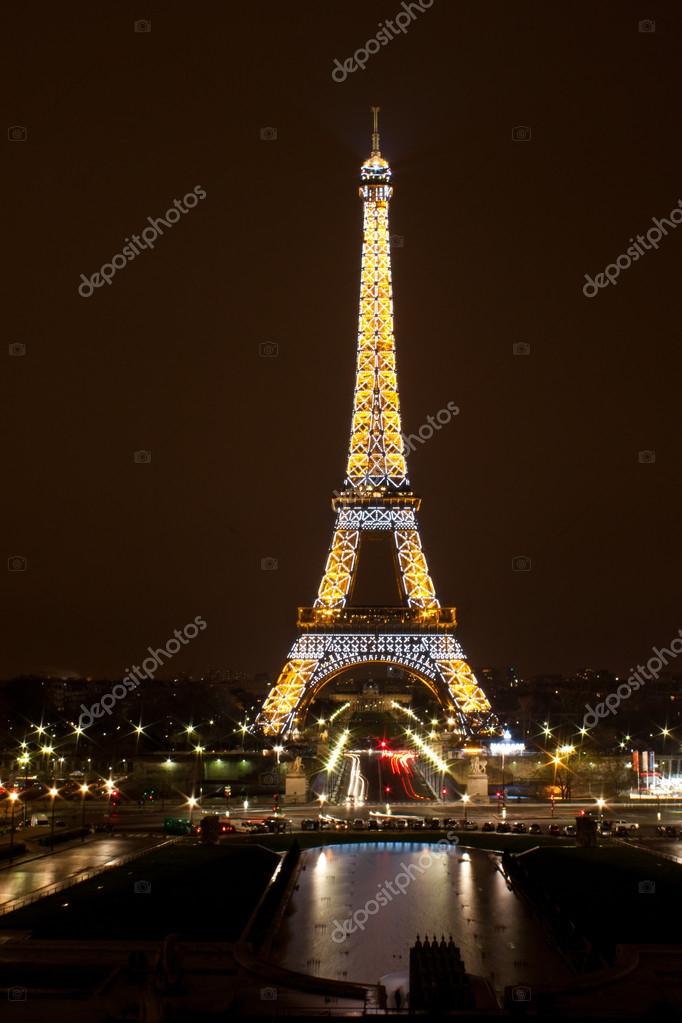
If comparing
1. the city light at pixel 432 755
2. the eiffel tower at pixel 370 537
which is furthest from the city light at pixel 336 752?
the eiffel tower at pixel 370 537

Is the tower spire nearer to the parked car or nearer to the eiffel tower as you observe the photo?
the eiffel tower

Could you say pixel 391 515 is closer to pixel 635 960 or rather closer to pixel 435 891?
pixel 435 891

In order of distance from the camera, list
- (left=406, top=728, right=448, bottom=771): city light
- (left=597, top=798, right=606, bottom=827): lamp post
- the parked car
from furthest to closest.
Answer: (left=406, top=728, right=448, bottom=771): city light, (left=597, top=798, right=606, bottom=827): lamp post, the parked car

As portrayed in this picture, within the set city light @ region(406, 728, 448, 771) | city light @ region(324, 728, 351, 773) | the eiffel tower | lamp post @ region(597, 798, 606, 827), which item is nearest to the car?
lamp post @ region(597, 798, 606, 827)

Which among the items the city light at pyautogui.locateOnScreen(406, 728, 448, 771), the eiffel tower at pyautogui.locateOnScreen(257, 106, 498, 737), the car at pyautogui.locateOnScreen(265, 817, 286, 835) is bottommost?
the car at pyautogui.locateOnScreen(265, 817, 286, 835)

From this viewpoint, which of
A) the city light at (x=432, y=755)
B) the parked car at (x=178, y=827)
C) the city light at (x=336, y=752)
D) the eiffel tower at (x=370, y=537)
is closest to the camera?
the parked car at (x=178, y=827)

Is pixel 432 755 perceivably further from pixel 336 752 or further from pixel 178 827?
pixel 178 827

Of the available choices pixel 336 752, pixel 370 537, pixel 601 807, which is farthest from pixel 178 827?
pixel 336 752

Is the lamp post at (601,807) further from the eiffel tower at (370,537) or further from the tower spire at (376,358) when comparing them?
the tower spire at (376,358)

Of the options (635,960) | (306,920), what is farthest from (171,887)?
(635,960)
